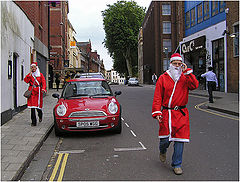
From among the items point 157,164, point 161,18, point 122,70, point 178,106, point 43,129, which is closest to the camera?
point 178,106

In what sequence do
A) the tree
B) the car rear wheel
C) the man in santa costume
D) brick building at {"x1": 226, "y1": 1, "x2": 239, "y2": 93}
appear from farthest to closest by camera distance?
the tree, brick building at {"x1": 226, "y1": 1, "x2": 239, "y2": 93}, the car rear wheel, the man in santa costume

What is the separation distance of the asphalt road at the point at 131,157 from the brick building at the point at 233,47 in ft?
43.2

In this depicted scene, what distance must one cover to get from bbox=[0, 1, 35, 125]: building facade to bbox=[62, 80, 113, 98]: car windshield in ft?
6.58

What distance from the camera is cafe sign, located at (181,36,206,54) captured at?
25781 mm

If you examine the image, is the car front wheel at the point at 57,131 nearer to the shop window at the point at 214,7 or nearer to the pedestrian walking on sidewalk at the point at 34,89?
the pedestrian walking on sidewalk at the point at 34,89

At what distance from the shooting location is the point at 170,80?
424cm

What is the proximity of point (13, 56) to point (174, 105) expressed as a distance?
8.07 meters

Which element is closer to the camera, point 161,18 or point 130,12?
point 161,18

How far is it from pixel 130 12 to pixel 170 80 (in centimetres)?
5547

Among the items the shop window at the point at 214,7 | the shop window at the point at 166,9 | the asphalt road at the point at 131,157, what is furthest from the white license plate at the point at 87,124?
the shop window at the point at 166,9

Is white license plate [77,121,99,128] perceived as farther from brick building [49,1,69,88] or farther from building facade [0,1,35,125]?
brick building [49,1,69,88]

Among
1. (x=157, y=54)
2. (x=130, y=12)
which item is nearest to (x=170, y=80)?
(x=157, y=54)

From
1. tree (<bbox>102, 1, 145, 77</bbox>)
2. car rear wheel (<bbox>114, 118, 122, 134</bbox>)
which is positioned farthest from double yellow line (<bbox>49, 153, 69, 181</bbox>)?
tree (<bbox>102, 1, 145, 77</bbox>)

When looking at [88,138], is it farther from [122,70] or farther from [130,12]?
[122,70]
